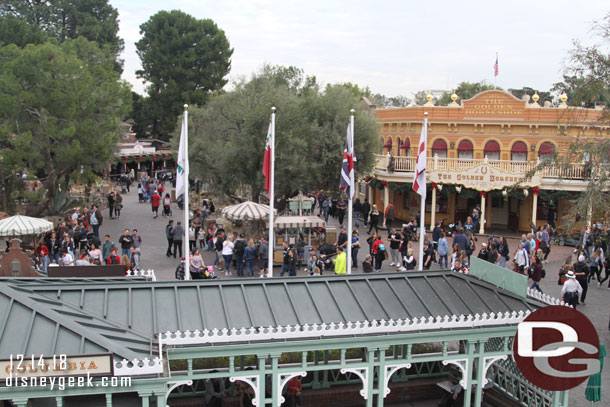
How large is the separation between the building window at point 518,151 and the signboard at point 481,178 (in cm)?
337

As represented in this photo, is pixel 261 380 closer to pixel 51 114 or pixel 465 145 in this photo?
pixel 51 114

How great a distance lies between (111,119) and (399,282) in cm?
2311

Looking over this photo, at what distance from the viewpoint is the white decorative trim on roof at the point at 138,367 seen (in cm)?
802

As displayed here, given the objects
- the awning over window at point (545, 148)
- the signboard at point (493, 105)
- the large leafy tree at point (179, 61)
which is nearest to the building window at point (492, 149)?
the signboard at point (493, 105)

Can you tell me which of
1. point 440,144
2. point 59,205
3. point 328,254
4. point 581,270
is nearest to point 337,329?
point 581,270

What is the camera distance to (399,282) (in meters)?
11.5

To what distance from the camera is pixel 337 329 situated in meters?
9.73

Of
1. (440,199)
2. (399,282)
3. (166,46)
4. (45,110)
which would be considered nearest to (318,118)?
(440,199)

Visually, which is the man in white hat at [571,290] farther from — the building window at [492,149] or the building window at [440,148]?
the building window at [440,148]

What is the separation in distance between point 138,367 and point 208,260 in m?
15.8

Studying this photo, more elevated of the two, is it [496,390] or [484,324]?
[484,324]

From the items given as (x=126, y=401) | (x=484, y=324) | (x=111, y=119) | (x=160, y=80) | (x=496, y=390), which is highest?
(x=160, y=80)

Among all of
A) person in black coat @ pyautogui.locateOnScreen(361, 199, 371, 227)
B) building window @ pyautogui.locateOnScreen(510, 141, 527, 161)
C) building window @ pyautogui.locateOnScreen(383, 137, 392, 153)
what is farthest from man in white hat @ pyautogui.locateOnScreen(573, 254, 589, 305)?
building window @ pyautogui.locateOnScreen(383, 137, 392, 153)

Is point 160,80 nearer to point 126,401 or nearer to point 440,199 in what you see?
point 440,199
